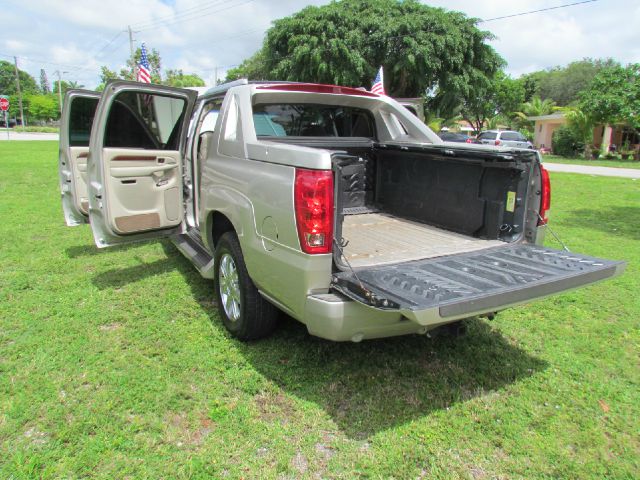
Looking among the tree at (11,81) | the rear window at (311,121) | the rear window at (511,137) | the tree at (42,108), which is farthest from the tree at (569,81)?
the tree at (11,81)

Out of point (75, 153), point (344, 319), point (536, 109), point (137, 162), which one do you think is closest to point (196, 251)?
point (137, 162)

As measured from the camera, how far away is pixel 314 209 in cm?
266

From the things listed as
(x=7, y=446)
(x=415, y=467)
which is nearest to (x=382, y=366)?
(x=415, y=467)

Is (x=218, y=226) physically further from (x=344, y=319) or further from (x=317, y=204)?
(x=344, y=319)

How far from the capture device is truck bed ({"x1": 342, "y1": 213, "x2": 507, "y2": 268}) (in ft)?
11.0

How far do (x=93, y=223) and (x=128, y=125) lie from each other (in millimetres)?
990

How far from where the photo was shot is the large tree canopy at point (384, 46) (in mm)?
26172

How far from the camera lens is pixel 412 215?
4.65 meters

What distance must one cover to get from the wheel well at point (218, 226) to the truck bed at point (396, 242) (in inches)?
38.8

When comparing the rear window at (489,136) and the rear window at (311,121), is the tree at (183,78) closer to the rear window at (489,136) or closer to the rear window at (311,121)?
the rear window at (489,136)

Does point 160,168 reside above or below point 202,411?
above

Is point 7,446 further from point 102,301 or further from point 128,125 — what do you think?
point 128,125

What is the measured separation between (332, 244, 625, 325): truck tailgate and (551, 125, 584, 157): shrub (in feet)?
99.9

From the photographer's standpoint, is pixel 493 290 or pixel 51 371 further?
pixel 51 371
